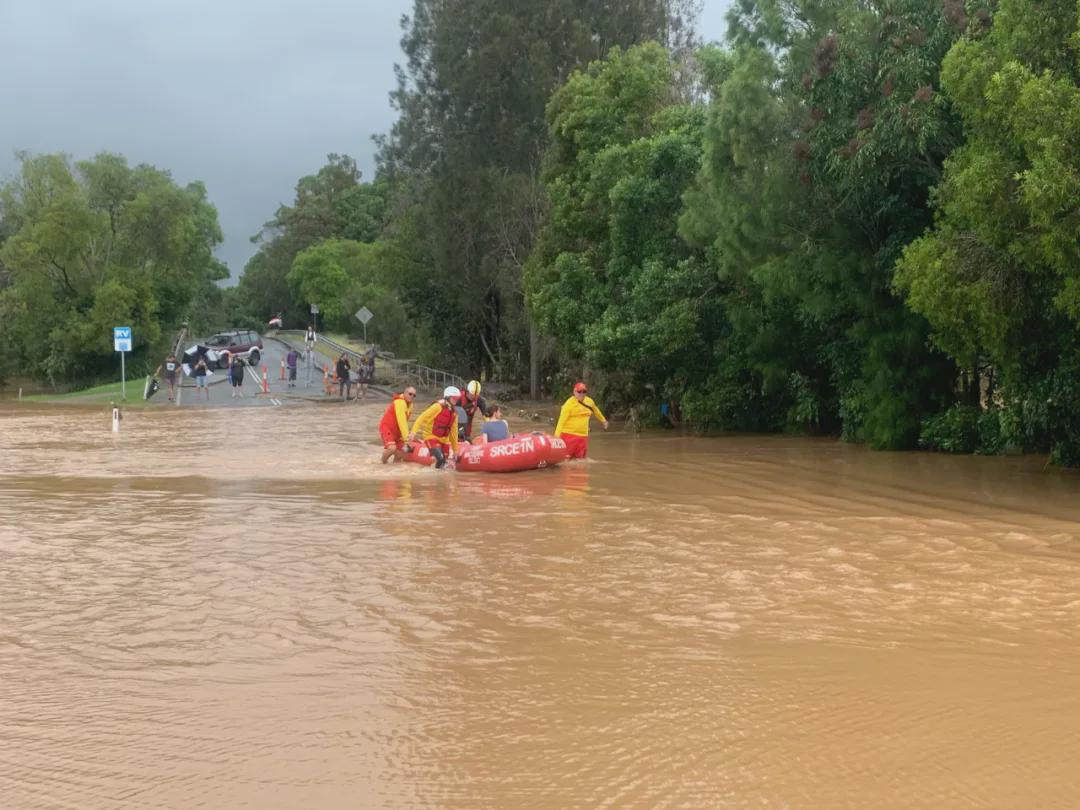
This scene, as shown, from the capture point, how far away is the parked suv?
6156cm

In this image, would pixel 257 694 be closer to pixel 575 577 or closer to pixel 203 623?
pixel 203 623

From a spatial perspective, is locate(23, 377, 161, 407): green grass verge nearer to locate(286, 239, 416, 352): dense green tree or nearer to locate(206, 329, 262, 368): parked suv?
locate(206, 329, 262, 368): parked suv

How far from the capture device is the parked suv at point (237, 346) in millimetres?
61562

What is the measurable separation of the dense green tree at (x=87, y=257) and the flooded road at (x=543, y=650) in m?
55.6

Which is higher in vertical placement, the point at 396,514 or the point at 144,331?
the point at 144,331

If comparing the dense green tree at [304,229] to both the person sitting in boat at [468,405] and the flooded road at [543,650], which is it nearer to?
the person sitting in boat at [468,405]

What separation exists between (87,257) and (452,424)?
57.1 m

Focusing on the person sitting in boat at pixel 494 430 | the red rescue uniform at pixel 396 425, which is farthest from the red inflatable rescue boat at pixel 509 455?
the red rescue uniform at pixel 396 425

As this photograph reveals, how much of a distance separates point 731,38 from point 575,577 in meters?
17.0

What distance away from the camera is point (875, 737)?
21.5 ft

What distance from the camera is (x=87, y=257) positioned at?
2771 inches

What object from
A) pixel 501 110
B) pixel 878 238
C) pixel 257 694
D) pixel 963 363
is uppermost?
pixel 501 110

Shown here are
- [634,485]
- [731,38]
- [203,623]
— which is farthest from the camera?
[731,38]

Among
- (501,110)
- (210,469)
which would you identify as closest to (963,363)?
(210,469)
